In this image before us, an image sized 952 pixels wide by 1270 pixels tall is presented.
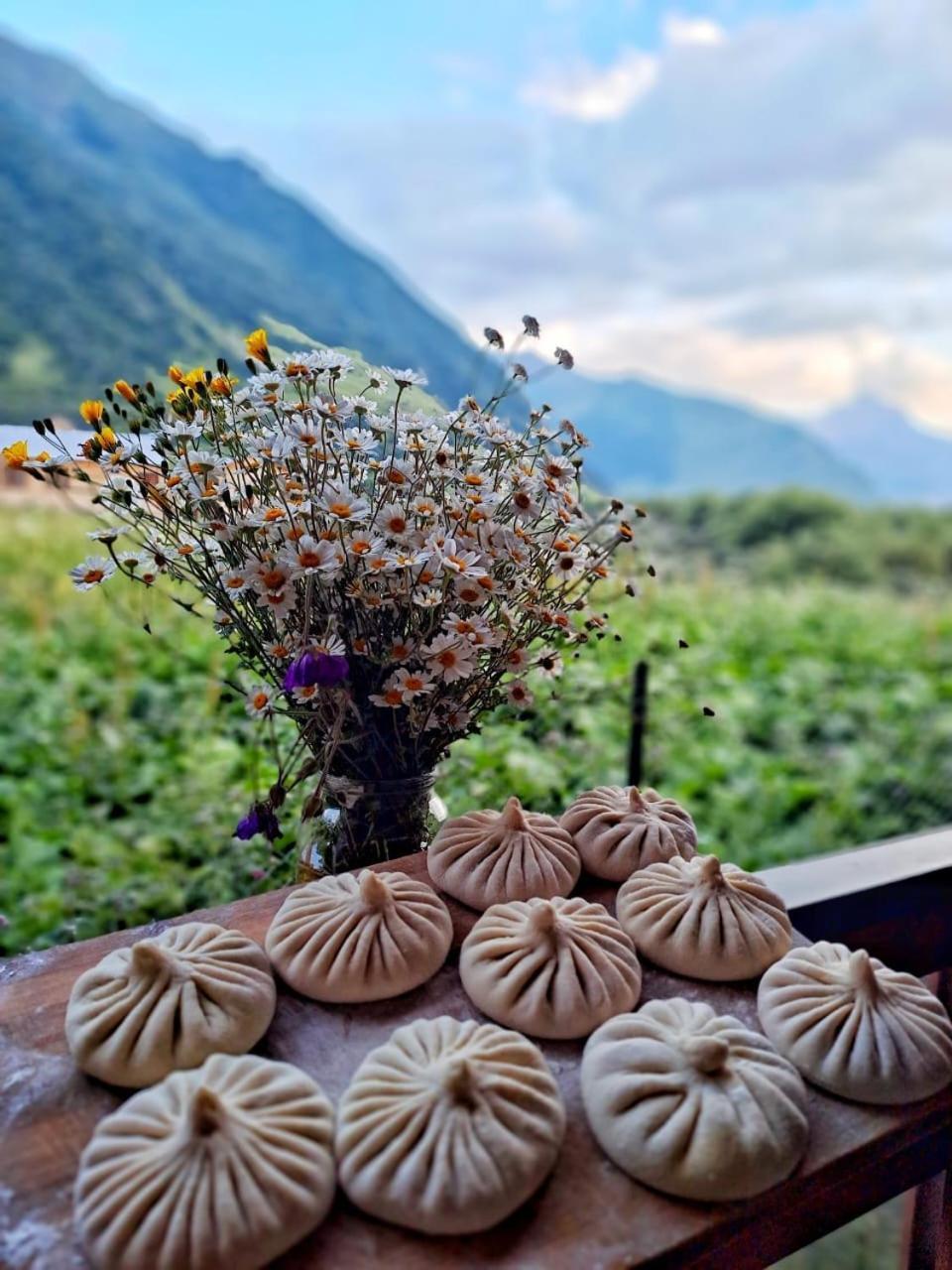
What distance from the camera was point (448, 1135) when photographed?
46cm

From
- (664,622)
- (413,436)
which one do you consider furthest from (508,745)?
(664,622)

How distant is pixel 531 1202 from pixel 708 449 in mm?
3887

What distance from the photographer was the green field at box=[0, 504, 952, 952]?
1.37m

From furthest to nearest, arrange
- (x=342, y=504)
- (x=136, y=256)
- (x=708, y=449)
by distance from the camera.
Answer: (x=708, y=449), (x=136, y=256), (x=342, y=504)

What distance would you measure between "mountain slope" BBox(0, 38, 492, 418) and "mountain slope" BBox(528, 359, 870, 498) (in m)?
1.00

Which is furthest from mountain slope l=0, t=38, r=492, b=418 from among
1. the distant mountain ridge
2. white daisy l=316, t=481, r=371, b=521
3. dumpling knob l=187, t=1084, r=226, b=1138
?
dumpling knob l=187, t=1084, r=226, b=1138

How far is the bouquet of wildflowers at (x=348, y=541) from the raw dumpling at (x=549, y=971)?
19 cm

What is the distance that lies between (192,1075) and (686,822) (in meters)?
0.50

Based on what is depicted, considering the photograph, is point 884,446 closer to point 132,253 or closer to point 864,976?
point 132,253

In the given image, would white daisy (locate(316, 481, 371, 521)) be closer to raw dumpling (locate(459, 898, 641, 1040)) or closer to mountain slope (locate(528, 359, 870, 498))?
raw dumpling (locate(459, 898, 641, 1040))

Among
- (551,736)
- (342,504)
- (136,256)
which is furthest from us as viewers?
(136,256)

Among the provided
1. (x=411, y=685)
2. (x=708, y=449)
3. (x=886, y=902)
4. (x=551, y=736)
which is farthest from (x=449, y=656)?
(x=708, y=449)

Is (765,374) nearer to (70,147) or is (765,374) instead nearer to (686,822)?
(70,147)

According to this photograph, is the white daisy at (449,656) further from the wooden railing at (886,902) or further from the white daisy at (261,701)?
the wooden railing at (886,902)
